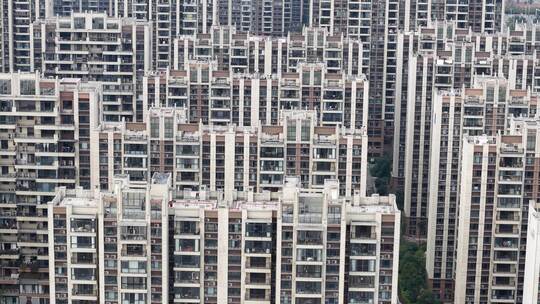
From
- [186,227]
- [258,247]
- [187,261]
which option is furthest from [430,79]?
[187,261]

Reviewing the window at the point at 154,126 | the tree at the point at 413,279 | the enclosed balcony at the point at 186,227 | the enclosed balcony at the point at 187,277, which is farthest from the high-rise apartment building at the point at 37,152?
the tree at the point at 413,279

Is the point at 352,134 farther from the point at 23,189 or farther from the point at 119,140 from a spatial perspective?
the point at 23,189

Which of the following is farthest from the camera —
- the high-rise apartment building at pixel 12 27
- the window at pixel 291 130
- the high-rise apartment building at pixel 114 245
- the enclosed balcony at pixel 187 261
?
the high-rise apartment building at pixel 12 27

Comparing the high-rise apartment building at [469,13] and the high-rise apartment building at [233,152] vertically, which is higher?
the high-rise apartment building at [469,13]

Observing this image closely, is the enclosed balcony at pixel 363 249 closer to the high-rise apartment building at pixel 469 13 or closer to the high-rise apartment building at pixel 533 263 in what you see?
the high-rise apartment building at pixel 533 263

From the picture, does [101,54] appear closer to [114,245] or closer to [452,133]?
[452,133]

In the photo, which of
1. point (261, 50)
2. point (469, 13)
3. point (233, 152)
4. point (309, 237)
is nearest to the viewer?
point (309, 237)

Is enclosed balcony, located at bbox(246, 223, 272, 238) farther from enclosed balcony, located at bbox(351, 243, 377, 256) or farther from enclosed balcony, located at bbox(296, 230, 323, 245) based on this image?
enclosed balcony, located at bbox(351, 243, 377, 256)
